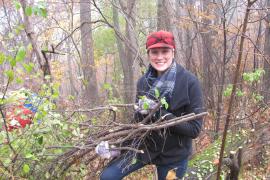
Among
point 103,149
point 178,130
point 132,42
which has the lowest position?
point 103,149

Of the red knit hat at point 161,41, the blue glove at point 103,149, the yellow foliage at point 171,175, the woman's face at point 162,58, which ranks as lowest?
the yellow foliage at point 171,175

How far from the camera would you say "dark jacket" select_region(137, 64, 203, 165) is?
2.64 m

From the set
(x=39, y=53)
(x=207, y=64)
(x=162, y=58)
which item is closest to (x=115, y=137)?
(x=162, y=58)

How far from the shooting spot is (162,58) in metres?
2.76

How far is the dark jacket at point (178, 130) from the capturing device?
8.66 ft

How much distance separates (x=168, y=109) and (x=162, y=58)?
0.45 metres

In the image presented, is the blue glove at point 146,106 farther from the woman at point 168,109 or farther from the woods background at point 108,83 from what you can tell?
the woods background at point 108,83

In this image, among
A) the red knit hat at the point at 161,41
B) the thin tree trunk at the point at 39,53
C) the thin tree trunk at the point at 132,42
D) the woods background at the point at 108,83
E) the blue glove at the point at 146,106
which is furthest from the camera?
the thin tree trunk at the point at 132,42

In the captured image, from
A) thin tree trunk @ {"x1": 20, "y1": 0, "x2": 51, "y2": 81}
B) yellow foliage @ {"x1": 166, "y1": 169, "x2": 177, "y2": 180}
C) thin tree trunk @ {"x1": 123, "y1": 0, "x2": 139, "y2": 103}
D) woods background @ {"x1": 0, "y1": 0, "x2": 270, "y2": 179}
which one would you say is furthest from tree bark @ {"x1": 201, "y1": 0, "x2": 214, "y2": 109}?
yellow foliage @ {"x1": 166, "y1": 169, "x2": 177, "y2": 180}

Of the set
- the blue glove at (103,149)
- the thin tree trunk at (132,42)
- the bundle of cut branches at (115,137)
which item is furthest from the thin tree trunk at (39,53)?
the blue glove at (103,149)

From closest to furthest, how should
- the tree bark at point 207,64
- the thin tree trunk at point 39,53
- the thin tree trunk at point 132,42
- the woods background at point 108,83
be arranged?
the woods background at point 108,83, the thin tree trunk at point 39,53, the thin tree trunk at point 132,42, the tree bark at point 207,64

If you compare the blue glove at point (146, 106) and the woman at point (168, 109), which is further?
the woman at point (168, 109)

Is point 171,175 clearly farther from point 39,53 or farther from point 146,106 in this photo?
point 39,53

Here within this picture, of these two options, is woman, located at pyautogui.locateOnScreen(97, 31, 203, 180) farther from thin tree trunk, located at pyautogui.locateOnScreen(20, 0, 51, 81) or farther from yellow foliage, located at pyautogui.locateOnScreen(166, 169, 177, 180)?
thin tree trunk, located at pyautogui.locateOnScreen(20, 0, 51, 81)
